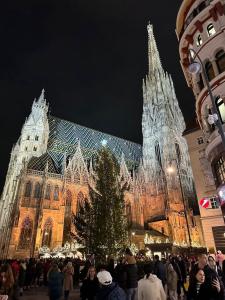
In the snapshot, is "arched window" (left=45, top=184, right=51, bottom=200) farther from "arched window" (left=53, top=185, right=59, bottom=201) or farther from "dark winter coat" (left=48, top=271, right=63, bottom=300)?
"dark winter coat" (left=48, top=271, right=63, bottom=300)

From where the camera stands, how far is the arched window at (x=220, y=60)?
1428 centimetres

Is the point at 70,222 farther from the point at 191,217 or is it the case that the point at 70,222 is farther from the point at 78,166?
the point at 191,217

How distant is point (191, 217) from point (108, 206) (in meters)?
36.0

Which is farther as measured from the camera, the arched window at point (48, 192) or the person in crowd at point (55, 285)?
the arched window at point (48, 192)

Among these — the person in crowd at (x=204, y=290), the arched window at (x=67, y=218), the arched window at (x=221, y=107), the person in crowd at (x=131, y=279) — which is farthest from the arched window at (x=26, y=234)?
the person in crowd at (x=204, y=290)

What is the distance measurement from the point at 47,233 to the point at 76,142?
2432cm

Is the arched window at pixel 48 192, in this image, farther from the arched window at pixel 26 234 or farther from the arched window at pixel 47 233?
the arched window at pixel 26 234

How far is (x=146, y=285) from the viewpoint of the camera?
4727 millimetres

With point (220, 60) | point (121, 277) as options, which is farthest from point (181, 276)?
point (220, 60)

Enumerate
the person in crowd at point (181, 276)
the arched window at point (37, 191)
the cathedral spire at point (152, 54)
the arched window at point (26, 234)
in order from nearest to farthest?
the person in crowd at point (181, 276), the arched window at point (26, 234), the arched window at point (37, 191), the cathedral spire at point (152, 54)

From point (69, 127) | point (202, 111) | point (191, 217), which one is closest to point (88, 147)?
point (69, 127)

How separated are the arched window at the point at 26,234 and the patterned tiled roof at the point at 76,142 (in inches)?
500

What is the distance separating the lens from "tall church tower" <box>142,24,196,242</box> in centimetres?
5228

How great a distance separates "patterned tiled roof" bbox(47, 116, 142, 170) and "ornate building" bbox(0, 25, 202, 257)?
23 cm
